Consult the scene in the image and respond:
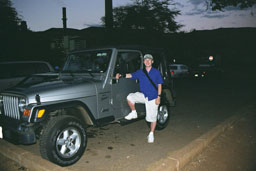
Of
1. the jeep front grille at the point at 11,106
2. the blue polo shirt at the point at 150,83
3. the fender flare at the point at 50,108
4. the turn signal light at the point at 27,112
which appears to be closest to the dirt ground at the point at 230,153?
the blue polo shirt at the point at 150,83

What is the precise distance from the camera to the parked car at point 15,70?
7211 millimetres

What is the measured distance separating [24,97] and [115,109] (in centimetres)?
179

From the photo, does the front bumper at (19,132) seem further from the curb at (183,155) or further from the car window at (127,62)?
the car window at (127,62)

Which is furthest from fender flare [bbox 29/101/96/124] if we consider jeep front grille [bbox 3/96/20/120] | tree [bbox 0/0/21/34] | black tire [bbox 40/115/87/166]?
tree [bbox 0/0/21/34]

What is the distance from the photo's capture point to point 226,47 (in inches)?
3511

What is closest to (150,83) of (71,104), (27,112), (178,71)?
(71,104)

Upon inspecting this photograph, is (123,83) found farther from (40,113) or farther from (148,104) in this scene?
(40,113)

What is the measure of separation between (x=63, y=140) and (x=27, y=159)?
0.74 metres

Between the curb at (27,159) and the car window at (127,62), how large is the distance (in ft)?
7.07

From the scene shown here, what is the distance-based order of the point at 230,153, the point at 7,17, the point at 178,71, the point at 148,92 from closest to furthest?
the point at 230,153 → the point at 148,92 → the point at 7,17 → the point at 178,71

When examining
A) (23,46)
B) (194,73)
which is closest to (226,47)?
(194,73)

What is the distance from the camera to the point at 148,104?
4.44 m

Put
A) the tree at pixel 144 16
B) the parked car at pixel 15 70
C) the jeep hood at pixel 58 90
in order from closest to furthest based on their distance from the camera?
the jeep hood at pixel 58 90, the parked car at pixel 15 70, the tree at pixel 144 16

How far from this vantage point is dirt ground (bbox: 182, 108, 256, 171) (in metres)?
3.55
